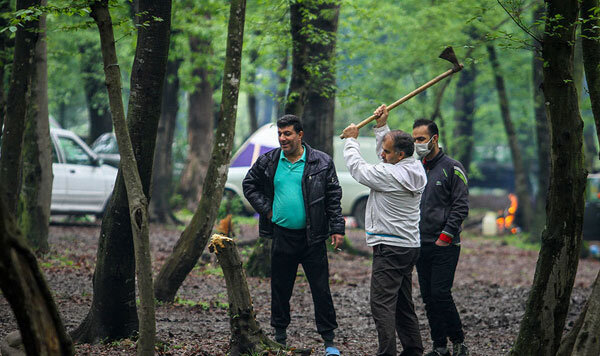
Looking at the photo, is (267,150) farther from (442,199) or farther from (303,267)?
(303,267)

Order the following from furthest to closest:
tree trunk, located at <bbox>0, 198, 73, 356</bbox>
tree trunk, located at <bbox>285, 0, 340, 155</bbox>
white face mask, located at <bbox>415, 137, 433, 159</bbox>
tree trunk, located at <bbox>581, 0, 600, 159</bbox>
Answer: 1. tree trunk, located at <bbox>285, 0, 340, 155</bbox>
2. white face mask, located at <bbox>415, 137, 433, 159</bbox>
3. tree trunk, located at <bbox>581, 0, 600, 159</bbox>
4. tree trunk, located at <bbox>0, 198, 73, 356</bbox>

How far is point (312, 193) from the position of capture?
6.30 meters

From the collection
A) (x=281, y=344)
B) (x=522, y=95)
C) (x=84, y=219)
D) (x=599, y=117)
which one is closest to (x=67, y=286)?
(x=281, y=344)

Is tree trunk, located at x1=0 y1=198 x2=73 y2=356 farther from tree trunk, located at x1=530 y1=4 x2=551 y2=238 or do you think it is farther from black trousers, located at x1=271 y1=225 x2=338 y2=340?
tree trunk, located at x1=530 y1=4 x2=551 y2=238

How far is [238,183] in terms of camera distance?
63.6 ft

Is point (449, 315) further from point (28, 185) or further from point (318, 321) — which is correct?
point (28, 185)

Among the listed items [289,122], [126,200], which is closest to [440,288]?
[289,122]

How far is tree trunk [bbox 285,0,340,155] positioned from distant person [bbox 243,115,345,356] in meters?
3.41

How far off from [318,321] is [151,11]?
2.97 metres

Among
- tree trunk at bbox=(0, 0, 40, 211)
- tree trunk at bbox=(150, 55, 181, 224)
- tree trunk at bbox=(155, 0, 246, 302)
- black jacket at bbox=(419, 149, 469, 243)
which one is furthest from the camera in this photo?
tree trunk at bbox=(150, 55, 181, 224)

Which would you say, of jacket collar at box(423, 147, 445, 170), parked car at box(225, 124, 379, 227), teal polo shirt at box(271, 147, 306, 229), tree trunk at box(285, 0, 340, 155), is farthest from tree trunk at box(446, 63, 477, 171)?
teal polo shirt at box(271, 147, 306, 229)

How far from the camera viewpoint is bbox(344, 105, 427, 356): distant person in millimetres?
5871

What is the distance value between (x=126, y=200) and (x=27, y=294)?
296cm

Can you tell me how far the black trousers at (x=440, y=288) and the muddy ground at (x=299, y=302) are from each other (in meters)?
0.81
